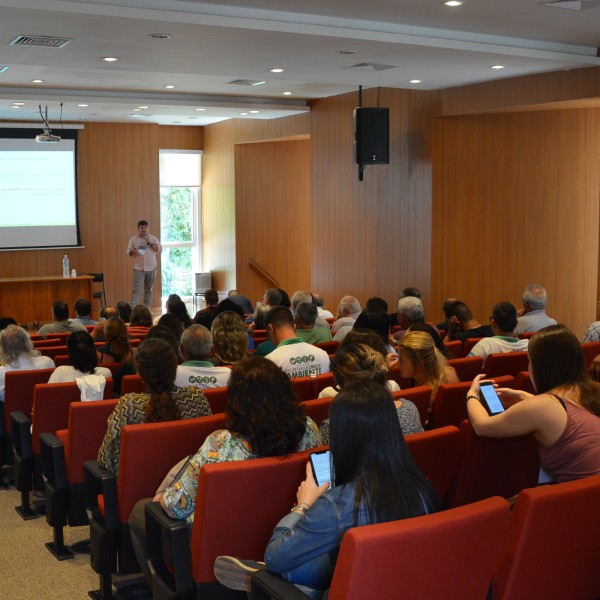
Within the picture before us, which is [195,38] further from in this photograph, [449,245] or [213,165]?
[213,165]

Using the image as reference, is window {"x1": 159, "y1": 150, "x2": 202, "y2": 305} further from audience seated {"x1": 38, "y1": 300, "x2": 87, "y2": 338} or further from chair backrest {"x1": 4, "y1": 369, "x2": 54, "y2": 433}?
chair backrest {"x1": 4, "y1": 369, "x2": 54, "y2": 433}

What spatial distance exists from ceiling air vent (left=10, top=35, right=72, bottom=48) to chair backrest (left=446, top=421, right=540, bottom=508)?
511 cm

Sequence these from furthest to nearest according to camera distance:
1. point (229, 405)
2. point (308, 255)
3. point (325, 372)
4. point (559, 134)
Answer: point (308, 255)
point (559, 134)
point (325, 372)
point (229, 405)

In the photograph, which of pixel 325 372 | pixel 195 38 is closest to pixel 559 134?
pixel 195 38

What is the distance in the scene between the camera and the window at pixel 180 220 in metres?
16.6

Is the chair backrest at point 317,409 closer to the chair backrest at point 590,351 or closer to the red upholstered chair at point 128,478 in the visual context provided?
the red upholstered chair at point 128,478

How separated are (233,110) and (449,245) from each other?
4138mm

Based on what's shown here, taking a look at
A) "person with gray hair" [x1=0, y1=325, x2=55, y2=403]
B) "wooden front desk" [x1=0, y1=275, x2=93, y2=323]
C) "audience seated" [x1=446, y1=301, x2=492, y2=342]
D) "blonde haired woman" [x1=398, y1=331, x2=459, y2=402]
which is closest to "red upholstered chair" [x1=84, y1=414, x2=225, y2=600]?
"blonde haired woman" [x1=398, y1=331, x2=459, y2=402]

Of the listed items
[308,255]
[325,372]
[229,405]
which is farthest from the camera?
[308,255]

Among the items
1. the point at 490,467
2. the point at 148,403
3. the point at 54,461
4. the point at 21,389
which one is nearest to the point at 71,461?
the point at 54,461

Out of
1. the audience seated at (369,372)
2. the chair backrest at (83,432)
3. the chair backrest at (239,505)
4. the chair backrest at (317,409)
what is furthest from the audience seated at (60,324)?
the chair backrest at (239,505)

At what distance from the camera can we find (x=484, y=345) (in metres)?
5.67

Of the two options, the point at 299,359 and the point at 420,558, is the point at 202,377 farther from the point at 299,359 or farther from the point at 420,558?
the point at 420,558

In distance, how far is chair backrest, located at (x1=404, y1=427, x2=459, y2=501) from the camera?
3.06m
